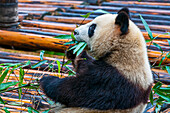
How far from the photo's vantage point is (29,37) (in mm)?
5195

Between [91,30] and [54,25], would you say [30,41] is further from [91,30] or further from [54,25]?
[91,30]

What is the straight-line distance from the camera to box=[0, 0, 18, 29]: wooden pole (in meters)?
5.42

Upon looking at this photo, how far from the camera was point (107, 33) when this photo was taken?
2.69 metres

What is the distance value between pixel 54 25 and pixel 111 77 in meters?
3.65

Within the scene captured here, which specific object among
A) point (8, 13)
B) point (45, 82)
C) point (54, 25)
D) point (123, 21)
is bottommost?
point (45, 82)

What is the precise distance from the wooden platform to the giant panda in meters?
1.12

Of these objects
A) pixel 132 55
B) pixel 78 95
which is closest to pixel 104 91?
pixel 78 95

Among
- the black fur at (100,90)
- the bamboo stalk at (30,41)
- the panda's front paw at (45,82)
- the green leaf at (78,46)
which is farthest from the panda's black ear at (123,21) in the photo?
the bamboo stalk at (30,41)

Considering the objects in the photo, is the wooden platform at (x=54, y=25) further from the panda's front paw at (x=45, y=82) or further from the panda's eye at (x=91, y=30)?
the panda's eye at (x=91, y=30)

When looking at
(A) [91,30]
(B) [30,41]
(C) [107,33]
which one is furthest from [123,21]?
(B) [30,41]

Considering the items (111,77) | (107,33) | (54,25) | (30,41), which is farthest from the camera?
(54,25)

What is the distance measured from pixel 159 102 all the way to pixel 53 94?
127 centimetres

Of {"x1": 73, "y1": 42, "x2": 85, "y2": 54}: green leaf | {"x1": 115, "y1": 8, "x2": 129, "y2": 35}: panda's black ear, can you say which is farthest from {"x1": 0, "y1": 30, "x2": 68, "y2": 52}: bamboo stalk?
{"x1": 115, "y1": 8, "x2": 129, "y2": 35}: panda's black ear

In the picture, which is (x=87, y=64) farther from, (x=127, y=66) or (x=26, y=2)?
(x=26, y=2)
